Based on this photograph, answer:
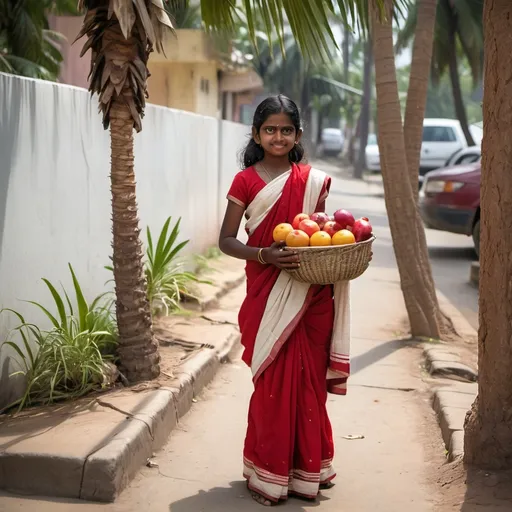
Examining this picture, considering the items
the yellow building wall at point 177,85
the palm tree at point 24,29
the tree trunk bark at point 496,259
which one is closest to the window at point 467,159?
the palm tree at point 24,29

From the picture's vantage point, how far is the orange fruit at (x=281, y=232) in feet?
13.4

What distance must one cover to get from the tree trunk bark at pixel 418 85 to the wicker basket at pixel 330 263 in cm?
437

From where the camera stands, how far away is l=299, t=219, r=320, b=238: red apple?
4074mm

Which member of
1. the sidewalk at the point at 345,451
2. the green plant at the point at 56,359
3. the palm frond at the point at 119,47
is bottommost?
the sidewalk at the point at 345,451

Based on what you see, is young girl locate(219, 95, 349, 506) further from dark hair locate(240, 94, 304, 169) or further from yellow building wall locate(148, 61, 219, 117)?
yellow building wall locate(148, 61, 219, 117)

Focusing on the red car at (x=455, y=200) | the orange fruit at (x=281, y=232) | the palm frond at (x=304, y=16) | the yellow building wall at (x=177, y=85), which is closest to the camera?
the orange fruit at (x=281, y=232)

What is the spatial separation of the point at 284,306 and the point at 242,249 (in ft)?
1.04

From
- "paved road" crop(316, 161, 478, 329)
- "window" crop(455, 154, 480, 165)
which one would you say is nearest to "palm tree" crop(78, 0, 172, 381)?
"paved road" crop(316, 161, 478, 329)

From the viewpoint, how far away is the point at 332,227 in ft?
13.7

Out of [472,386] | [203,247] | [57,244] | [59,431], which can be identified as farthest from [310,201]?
[203,247]

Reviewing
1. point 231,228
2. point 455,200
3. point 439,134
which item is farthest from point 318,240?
point 439,134

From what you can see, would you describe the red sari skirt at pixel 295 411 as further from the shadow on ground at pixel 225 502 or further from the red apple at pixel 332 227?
the red apple at pixel 332 227

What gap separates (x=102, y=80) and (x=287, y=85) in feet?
150

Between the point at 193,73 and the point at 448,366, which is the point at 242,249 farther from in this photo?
the point at 193,73
